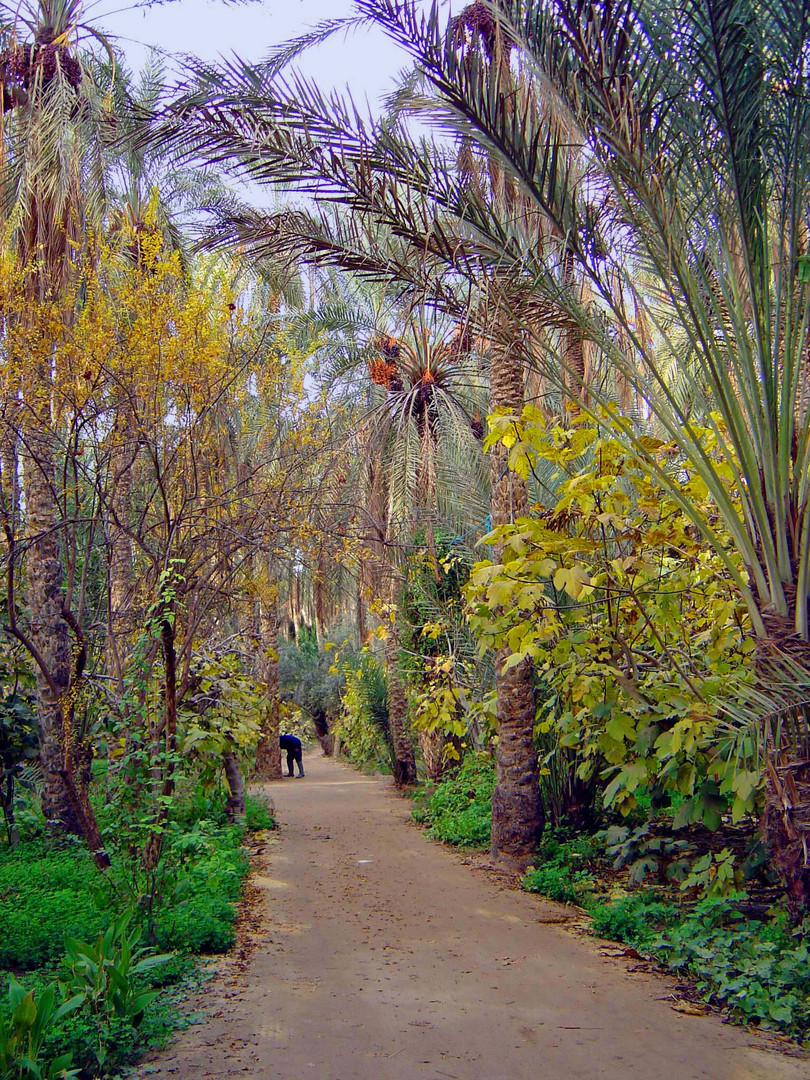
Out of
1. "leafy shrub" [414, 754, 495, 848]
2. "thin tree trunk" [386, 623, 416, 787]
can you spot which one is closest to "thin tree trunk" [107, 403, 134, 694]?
"leafy shrub" [414, 754, 495, 848]

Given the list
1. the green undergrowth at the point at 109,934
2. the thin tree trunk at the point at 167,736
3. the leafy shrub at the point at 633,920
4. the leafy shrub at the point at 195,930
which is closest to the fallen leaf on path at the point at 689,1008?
the leafy shrub at the point at 633,920

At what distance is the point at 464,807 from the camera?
36.1 ft

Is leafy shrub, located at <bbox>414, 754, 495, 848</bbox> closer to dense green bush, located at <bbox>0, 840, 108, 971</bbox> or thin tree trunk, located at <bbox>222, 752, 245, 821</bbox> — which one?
thin tree trunk, located at <bbox>222, 752, 245, 821</bbox>

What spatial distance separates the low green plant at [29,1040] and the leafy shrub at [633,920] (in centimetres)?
355

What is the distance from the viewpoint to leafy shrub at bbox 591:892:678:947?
5.65 metres

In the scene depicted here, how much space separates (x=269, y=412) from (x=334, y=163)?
2.74 meters

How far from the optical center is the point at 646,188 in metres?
4.88

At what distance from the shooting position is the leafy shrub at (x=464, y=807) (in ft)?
31.5

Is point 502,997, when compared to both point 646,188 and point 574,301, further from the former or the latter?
point 646,188

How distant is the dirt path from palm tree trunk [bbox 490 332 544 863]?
2.33ft

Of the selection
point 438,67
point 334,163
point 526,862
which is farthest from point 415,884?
point 438,67

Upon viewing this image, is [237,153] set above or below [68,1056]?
above

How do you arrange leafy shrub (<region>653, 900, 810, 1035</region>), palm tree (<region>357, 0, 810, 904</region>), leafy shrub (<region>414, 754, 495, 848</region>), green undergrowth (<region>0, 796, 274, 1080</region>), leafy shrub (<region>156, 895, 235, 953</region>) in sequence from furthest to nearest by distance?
leafy shrub (<region>414, 754, 495, 848</region>) < leafy shrub (<region>156, 895, 235, 953</region>) < palm tree (<region>357, 0, 810, 904</region>) < leafy shrub (<region>653, 900, 810, 1035</region>) < green undergrowth (<region>0, 796, 274, 1080</region>)

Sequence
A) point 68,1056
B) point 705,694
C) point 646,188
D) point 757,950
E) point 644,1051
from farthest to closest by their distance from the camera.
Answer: point 705,694, point 646,188, point 757,950, point 644,1051, point 68,1056
